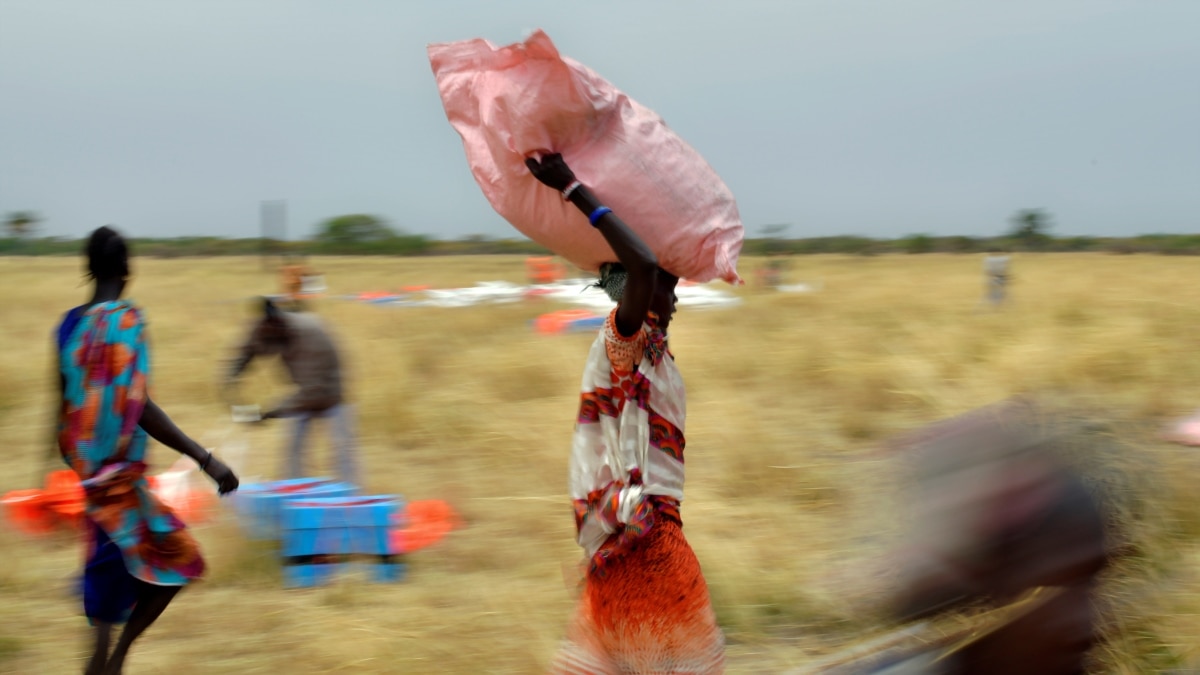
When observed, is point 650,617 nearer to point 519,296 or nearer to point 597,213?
point 597,213

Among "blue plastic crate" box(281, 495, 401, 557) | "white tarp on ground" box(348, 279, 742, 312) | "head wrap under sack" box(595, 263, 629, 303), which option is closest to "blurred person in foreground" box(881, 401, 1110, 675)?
"head wrap under sack" box(595, 263, 629, 303)

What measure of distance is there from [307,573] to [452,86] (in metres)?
3.09

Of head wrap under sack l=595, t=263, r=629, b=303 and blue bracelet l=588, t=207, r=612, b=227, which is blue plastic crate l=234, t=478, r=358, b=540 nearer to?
head wrap under sack l=595, t=263, r=629, b=303

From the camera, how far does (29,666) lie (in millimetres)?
3977

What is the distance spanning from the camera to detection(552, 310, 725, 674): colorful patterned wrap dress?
2.29 meters

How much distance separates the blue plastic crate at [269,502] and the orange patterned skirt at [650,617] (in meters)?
2.82

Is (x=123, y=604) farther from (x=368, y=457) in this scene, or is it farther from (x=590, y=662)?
(x=368, y=457)

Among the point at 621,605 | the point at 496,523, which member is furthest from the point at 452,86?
the point at 496,523

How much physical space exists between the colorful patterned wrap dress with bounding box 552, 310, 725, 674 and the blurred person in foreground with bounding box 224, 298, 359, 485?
11.5ft

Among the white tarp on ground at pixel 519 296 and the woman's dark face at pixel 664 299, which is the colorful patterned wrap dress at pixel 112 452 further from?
the white tarp on ground at pixel 519 296

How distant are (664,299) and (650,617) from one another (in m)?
0.71

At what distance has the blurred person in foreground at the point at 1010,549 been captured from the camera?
4.37 ft

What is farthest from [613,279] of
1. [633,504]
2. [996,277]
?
[996,277]

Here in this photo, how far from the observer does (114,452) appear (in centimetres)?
321
